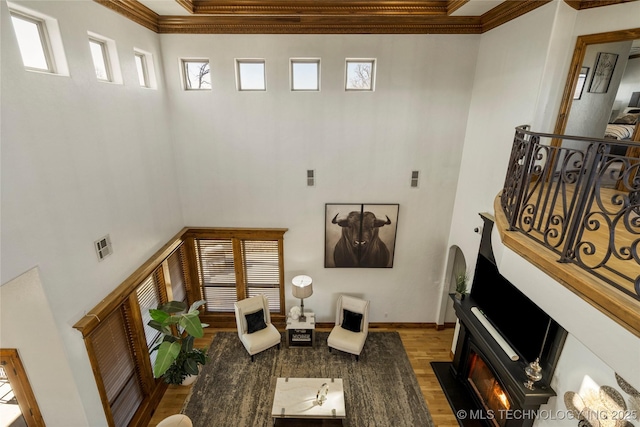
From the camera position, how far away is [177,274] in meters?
6.62

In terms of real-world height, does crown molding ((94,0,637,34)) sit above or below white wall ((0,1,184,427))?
above

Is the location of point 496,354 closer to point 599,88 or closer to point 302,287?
point 302,287

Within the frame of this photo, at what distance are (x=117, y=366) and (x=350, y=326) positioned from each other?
4.24m

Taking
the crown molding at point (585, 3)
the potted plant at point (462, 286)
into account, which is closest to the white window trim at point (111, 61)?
the crown molding at point (585, 3)

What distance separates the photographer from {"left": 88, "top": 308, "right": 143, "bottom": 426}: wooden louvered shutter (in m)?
4.18

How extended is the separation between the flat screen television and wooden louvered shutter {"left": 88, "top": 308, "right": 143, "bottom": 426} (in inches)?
227

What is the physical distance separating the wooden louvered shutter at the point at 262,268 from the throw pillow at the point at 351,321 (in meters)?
1.70

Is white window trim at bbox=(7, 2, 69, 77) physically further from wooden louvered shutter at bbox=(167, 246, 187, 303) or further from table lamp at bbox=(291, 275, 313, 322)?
table lamp at bbox=(291, 275, 313, 322)

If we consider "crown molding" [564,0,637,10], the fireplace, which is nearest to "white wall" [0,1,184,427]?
the fireplace

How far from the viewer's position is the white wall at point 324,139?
18.9ft

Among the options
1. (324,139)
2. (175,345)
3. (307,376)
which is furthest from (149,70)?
(307,376)

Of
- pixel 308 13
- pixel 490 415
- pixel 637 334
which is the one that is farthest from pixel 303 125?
pixel 490 415

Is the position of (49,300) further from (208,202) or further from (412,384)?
(412,384)

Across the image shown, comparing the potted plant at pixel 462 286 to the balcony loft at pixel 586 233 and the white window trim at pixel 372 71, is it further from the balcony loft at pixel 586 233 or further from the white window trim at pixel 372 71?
the white window trim at pixel 372 71
